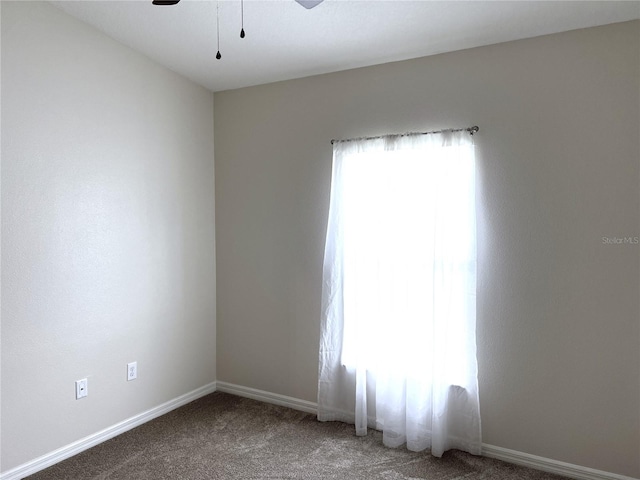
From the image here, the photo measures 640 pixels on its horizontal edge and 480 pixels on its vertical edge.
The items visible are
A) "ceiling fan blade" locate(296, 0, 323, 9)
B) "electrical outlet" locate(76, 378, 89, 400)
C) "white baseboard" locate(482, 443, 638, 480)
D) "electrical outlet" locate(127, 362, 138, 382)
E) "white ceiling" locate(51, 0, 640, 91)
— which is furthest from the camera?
"electrical outlet" locate(127, 362, 138, 382)

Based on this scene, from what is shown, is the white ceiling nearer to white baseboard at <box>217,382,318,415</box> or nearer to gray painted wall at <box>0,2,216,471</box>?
gray painted wall at <box>0,2,216,471</box>

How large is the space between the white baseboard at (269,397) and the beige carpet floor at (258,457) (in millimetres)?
151

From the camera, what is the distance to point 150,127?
3197mm

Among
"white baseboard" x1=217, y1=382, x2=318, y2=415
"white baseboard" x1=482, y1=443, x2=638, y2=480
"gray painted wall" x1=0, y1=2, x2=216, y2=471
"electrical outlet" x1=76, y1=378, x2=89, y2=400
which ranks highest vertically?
"gray painted wall" x1=0, y1=2, x2=216, y2=471

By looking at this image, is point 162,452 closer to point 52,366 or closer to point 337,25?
point 52,366

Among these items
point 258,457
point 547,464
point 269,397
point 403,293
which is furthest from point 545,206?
point 269,397

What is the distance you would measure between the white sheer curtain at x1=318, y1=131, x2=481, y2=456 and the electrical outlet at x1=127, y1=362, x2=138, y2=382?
1301mm

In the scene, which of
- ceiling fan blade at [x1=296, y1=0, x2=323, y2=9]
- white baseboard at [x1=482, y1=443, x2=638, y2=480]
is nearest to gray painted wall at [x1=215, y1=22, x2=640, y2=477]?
white baseboard at [x1=482, y1=443, x2=638, y2=480]

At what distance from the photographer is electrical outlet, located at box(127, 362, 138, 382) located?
3047 mm

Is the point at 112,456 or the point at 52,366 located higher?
the point at 52,366

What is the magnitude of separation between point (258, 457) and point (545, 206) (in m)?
2.28

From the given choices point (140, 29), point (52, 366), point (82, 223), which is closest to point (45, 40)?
point (140, 29)

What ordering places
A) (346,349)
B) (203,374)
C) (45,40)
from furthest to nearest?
(203,374), (346,349), (45,40)

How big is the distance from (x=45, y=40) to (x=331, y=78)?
1.80 metres
